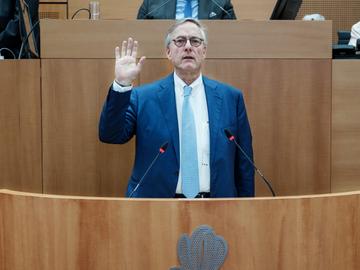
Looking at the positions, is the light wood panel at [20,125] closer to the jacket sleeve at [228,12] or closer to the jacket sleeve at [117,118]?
Answer: the jacket sleeve at [117,118]

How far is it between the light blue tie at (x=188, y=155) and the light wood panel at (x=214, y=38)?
40cm

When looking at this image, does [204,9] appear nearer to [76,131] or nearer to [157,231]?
[76,131]

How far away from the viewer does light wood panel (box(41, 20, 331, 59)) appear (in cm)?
234

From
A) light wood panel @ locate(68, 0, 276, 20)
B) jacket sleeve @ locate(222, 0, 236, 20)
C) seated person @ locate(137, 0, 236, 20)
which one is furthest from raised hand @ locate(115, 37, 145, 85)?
light wood panel @ locate(68, 0, 276, 20)

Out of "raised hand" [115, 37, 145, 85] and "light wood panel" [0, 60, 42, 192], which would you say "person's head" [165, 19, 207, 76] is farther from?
"light wood panel" [0, 60, 42, 192]

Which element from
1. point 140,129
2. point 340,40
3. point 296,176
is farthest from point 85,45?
point 340,40

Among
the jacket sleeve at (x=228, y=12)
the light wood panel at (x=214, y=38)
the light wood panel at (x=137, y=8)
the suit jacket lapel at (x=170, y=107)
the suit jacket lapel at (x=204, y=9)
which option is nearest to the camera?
the suit jacket lapel at (x=170, y=107)

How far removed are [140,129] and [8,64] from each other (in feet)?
2.05

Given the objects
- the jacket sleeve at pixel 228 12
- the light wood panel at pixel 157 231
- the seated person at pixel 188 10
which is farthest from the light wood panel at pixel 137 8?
the light wood panel at pixel 157 231

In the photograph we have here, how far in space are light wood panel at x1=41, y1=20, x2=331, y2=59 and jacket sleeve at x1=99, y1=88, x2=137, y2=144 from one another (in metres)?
0.35

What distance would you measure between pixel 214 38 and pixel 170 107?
0.42 m

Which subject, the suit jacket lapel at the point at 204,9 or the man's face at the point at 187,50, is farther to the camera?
the suit jacket lapel at the point at 204,9

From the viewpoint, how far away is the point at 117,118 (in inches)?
76.9

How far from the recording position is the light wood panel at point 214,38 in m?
2.34
